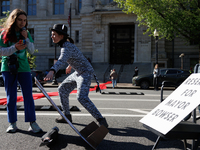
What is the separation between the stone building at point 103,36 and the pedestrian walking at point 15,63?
2369cm

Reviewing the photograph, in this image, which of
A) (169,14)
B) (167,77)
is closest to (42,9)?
(169,14)

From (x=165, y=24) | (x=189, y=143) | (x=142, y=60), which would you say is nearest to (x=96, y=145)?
(x=189, y=143)

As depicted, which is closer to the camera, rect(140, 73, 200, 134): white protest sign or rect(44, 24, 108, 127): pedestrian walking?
rect(140, 73, 200, 134): white protest sign

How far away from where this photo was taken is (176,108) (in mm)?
2453

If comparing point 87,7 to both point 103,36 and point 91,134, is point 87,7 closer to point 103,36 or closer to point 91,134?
point 103,36

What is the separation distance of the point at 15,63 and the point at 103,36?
Result: 26540 mm

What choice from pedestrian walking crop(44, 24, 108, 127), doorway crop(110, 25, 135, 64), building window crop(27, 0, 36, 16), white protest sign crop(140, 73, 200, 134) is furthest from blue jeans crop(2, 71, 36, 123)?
building window crop(27, 0, 36, 16)

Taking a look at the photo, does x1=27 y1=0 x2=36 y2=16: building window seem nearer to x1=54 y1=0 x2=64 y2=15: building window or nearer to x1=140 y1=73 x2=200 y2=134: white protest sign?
x1=54 y1=0 x2=64 y2=15: building window

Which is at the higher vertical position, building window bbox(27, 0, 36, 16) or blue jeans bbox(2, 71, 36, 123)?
building window bbox(27, 0, 36, 16)

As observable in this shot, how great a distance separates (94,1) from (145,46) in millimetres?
10061

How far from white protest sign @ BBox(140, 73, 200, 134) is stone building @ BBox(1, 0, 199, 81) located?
79.2 feet

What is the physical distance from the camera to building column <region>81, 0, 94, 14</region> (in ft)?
101

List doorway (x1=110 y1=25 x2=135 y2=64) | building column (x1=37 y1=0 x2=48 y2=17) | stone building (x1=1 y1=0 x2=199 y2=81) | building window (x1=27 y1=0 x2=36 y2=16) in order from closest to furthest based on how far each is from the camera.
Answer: stone building (x1=1 y1=0 x2=199 y2=81) → doorway (x1=110 y1=25 x2=135 y2=64) → building column (x1=37 y1=0 x2=48 y2=17) → building window (x1=27 y1=0 x2=36 y2=16)

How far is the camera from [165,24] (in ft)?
60.0
